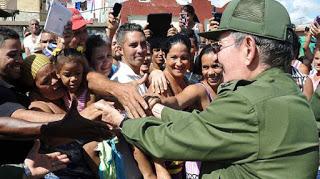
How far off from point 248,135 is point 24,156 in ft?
5.27

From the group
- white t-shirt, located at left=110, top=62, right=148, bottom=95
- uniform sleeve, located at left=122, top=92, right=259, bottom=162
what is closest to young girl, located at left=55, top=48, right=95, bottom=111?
white t-shirt, located at left=110, top=62, right=148, bottom=95

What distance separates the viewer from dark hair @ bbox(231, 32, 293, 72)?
2.46m

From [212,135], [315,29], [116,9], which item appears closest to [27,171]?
[212,135]

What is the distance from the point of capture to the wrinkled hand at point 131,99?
3.15 metres

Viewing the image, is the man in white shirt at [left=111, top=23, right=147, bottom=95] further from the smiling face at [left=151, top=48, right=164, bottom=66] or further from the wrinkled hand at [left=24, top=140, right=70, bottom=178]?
the wrinkled hand at [left=24, top=140, right=70, bottom=178]

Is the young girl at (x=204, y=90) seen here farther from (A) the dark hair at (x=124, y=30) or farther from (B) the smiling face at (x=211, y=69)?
(A) the dark hair at (x=124, y=30)

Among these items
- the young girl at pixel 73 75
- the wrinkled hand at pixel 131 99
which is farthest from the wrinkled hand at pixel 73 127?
the young girl at pixel 73 75

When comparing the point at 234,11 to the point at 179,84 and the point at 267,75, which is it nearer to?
the point at 267,75

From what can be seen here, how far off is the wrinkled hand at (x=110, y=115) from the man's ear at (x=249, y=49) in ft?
2.86

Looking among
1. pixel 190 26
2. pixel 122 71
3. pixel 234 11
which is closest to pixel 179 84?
pixel 122 71

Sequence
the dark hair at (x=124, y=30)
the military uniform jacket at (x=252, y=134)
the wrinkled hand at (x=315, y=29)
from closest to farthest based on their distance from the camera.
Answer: the military uniform jacket at (x=252, y=134) < the dark hair at (x=124, y=30) < the wrinkled hand at (x=315, y=29)

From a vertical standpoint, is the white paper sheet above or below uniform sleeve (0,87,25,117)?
above

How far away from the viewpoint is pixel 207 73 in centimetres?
495

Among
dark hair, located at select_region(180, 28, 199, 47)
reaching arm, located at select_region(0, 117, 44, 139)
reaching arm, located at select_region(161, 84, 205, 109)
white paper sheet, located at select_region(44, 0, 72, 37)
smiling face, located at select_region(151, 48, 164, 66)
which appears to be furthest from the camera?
dark hair, located at select_region(180, 28, 199, 47)
